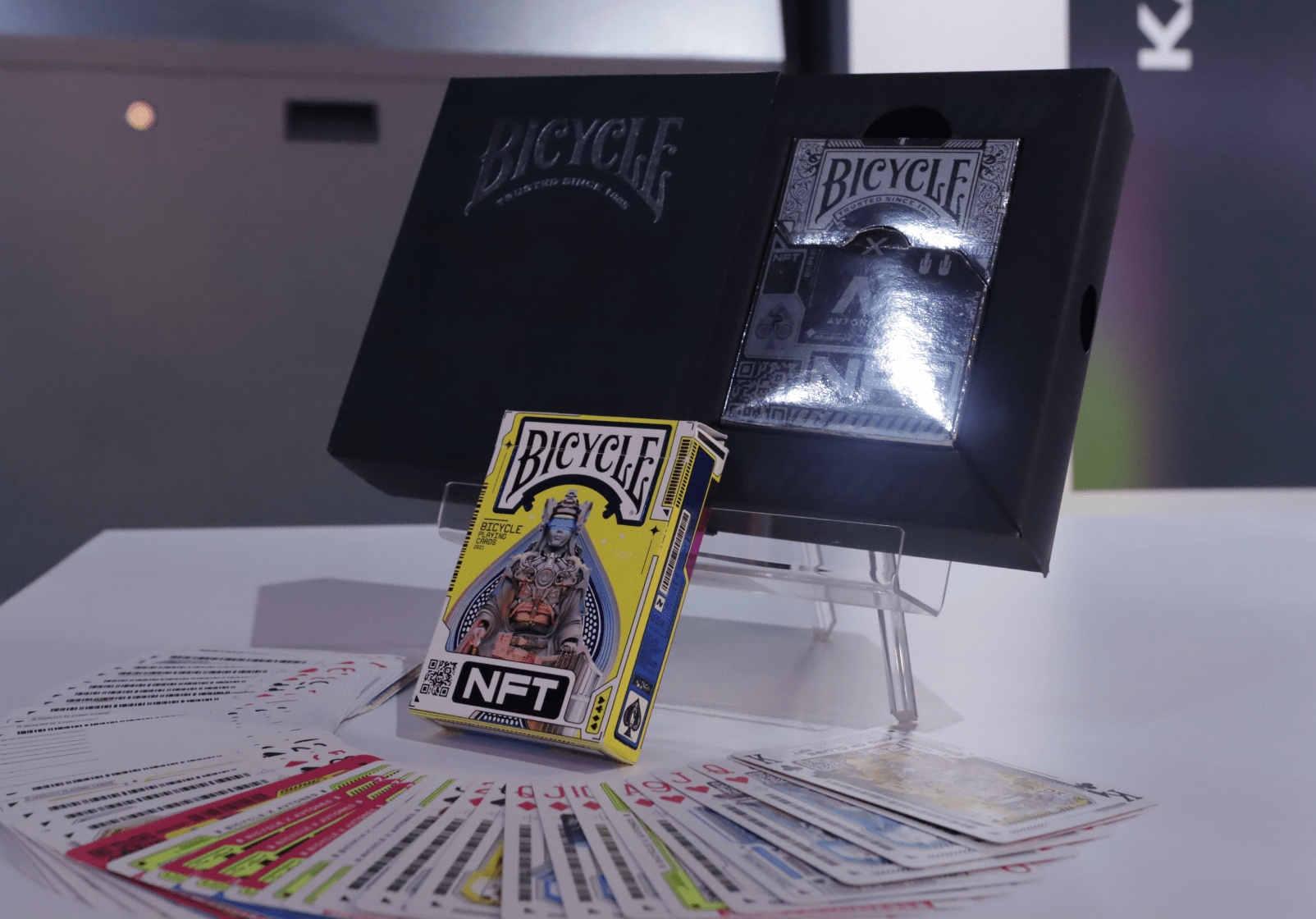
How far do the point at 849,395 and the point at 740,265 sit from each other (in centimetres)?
15

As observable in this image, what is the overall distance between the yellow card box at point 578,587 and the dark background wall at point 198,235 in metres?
1.30

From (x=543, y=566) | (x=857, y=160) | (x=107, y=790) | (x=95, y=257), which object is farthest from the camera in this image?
(x=95, y=257)

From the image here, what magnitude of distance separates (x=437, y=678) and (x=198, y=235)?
1468 millimetres

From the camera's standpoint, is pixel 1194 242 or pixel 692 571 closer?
pixel 692 571

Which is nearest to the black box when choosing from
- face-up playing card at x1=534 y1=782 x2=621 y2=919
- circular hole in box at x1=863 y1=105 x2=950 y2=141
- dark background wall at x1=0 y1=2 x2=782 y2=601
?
circular hole in box at x1=863 y1=105 x2=950 y2=141

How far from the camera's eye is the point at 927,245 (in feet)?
2.64

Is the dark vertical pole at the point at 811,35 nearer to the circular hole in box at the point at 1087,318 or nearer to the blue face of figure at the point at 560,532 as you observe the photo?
the circular hole in box at the point at 1087,318

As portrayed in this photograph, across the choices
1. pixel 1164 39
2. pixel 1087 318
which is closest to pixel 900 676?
pixel 1087 318

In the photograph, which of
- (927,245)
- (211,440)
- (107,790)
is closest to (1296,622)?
(927,245)

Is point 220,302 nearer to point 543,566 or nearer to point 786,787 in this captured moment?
point 543,566

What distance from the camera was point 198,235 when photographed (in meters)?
1.91

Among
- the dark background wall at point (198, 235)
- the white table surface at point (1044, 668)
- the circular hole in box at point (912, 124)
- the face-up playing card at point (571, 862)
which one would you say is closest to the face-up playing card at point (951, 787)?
the white table surface at point (1044, 668)

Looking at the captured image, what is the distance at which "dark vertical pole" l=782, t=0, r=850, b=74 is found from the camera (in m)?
1.95

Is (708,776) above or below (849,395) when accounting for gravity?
below
